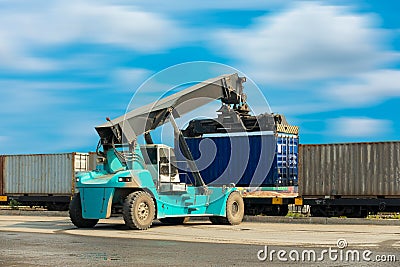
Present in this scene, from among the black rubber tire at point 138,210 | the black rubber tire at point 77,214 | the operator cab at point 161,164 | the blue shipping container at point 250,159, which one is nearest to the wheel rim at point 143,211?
the black rubber tire at point 138,210

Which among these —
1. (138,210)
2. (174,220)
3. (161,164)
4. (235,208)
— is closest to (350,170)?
(235,208)

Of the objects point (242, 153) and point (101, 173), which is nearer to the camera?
point (101, 173)

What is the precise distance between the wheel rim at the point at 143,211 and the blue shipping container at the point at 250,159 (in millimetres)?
6609

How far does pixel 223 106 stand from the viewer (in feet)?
66.1

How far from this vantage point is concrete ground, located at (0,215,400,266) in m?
10.7

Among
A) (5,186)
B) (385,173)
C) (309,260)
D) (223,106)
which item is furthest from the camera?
(5,186)

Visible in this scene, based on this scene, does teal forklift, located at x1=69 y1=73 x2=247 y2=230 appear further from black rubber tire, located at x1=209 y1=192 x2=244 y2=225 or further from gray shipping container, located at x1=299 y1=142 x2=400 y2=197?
gray shipping container, located at x1=299 y1=142 x2=400 y2=197

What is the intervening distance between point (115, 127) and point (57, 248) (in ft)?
19.9

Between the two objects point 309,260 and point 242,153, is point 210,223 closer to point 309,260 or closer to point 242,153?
point 242,153

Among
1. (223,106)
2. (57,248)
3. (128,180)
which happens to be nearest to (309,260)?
(57,248)

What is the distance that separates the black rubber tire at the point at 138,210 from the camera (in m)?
17.6

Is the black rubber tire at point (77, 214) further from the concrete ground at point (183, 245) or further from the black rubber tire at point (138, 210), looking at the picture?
the black rubber tire at point (138, 210)

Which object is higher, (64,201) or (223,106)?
(223,106)

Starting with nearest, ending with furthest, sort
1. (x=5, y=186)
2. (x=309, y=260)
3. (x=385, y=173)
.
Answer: (x=309, y=260) → (x=385, y=173) → (x=5, y=186)
